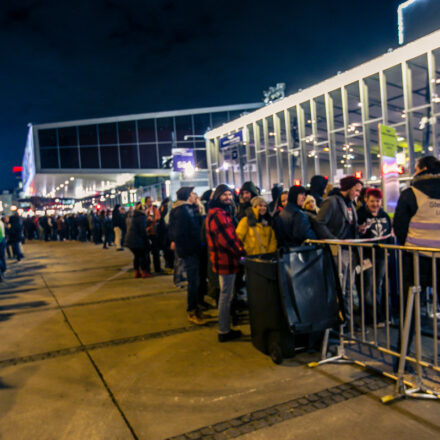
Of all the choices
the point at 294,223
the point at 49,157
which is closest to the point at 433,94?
the point at 294,223

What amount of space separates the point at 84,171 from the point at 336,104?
69.2ft

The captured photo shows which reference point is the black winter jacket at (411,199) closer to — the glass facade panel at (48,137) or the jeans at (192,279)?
the jeans at (192,279)

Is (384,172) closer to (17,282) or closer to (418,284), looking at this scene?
(418,284)

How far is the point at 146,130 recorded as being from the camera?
109 ft

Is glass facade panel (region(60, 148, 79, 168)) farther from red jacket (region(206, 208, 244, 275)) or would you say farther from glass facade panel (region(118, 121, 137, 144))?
red jacket (region(206, 208, 244, 275))

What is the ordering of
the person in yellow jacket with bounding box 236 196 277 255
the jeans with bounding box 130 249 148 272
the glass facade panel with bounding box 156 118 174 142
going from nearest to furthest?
the person in yellow jacket with bounding box 236 196 277 255, the jeans with bounding box 130 249 148 272, the glass facade panel with bounding box 156 118 174 142

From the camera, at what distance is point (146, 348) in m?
4.59

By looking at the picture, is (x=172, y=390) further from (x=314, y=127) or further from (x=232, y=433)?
(x=314, y=127)

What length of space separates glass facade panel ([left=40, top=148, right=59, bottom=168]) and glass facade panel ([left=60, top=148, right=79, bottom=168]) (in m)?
0.44

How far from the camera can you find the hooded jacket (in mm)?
5043

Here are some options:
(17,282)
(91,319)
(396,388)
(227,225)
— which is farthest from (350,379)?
(17,282)

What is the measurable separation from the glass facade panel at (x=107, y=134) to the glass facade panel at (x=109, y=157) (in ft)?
1.60

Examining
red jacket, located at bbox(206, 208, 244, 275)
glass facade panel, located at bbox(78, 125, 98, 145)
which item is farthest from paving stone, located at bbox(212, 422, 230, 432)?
glass facade panel, located at bbox(78, 125, 98, 145)

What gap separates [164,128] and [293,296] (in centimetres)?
3155
